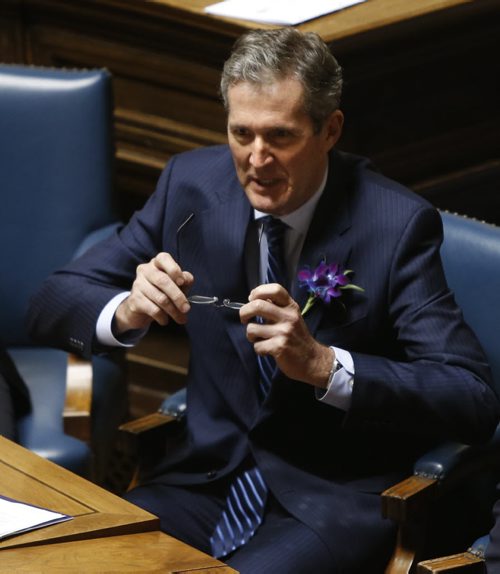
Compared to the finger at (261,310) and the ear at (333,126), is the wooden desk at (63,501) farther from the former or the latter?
the ear at (333,126)

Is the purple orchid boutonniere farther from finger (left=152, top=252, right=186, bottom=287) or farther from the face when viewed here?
finger (left=152, top=252, right=186, bottom=287)

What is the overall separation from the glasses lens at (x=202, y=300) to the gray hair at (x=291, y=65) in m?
0.38

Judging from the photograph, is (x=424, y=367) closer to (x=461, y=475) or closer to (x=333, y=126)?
(x=461, y=475)

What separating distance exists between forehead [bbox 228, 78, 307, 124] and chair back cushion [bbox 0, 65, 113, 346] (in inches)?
33.4

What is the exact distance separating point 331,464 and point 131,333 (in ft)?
1.64

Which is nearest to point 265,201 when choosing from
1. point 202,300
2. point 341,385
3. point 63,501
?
point 202,300

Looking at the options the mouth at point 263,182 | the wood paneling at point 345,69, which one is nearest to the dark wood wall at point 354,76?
the wood paneling at point 345,69

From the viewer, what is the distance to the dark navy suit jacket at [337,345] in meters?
2.44

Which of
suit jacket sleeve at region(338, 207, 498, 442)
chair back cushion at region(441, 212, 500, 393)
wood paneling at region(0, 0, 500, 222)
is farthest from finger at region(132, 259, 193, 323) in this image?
wood paneling at region(0, 0, 500, 222)

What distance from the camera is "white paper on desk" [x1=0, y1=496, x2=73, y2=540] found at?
196 cm

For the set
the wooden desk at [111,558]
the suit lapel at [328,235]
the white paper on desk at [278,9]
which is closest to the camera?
the wooden desk at [111,558]

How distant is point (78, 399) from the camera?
283 cm

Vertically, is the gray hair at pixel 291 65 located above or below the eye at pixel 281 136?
above

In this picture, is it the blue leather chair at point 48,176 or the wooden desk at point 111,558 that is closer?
the wooden desk at point 111,558
